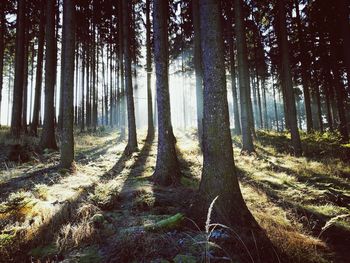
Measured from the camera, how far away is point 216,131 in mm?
4637

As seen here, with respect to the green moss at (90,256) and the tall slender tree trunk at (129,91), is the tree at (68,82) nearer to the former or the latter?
the tall slender tree trunk at (129,91)

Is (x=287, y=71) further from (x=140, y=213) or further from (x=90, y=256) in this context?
(x=90, y=256)

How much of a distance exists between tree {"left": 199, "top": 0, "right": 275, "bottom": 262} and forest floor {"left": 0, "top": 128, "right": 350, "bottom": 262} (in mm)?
649

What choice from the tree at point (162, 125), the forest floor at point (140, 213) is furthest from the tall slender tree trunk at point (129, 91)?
the tree at point (162, 125)

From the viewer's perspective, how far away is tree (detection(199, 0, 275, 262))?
4.48 meters

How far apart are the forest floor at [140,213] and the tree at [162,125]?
0.51 m

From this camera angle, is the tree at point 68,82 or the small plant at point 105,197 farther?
the tree at point 68,82

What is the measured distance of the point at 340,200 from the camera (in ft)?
19.7

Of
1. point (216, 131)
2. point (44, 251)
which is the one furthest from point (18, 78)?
point (216, 131)

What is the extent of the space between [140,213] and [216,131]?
87.3 inches

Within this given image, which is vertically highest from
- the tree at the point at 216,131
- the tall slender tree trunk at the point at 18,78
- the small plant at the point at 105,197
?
the tall slender tree trunk at the point at 18,78

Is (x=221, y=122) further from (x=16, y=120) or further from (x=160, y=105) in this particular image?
(x=16, y=120)

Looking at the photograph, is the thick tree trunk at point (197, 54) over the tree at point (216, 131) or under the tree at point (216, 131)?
→ over

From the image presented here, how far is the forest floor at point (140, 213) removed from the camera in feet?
11.0
